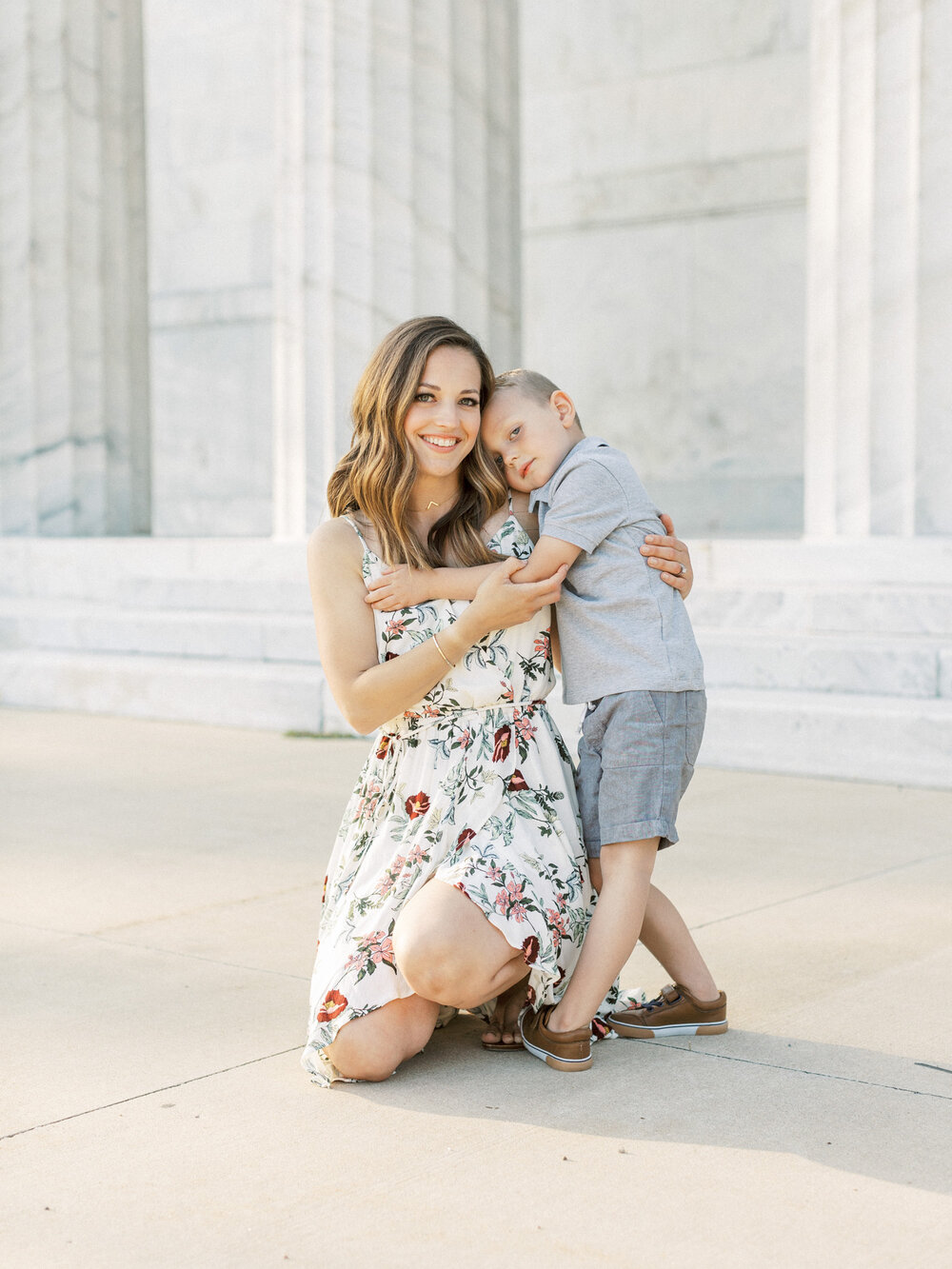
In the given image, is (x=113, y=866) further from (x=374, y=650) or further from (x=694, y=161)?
(x=694, y=161)

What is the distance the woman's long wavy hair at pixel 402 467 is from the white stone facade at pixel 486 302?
3.60 meters

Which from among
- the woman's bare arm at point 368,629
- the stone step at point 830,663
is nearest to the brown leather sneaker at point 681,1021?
the woman's bare arm at point 368,629

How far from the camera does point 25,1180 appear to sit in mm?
2719

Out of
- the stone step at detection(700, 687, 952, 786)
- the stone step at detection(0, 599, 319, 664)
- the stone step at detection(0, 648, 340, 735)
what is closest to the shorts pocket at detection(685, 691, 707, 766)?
the stone step at detection(700, 687, 952, 786)

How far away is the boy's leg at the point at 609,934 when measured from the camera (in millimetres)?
3286

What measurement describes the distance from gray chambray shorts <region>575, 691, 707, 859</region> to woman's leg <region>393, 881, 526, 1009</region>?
0.34 m

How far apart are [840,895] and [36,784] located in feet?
12.5

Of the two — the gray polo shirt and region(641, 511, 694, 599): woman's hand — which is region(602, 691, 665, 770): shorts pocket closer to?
the gray polo shirt

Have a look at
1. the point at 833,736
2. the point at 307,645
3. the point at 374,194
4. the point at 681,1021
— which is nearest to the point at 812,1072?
the point at 681,1021

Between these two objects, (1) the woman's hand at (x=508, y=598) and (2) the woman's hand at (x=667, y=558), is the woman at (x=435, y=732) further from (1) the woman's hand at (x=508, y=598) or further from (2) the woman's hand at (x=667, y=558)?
(2) the woman's hand at (x=667, y=558)

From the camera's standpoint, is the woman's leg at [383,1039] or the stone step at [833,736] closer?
the woman's leg at [383,1039]

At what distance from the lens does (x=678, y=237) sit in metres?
14.4

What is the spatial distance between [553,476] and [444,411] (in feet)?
0.94

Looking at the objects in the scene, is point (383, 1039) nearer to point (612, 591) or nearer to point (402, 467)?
point (612, 591)
